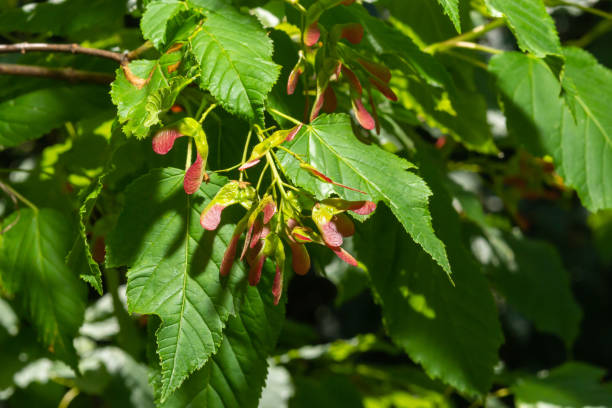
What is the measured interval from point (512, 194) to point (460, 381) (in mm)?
769

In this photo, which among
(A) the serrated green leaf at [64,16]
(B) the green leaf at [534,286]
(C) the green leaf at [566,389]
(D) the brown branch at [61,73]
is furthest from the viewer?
(B) the green leaf at [534,286]

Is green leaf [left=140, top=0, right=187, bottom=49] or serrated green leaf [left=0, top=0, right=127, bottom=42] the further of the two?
serrated green leaf [left=0, top=0, right=127, bottom=42]

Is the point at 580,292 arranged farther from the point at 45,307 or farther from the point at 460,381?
the point at 45,307

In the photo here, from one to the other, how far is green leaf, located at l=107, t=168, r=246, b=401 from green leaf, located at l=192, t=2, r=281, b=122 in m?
0.09

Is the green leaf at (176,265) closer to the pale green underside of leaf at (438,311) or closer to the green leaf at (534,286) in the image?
the pale green underside of leaf at (438,311)

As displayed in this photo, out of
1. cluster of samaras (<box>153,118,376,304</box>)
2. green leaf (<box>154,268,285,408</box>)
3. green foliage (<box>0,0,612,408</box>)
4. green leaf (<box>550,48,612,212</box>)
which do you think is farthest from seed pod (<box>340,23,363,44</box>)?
green leaf (<box>550,48,612,212</box>)

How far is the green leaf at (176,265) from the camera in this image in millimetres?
461

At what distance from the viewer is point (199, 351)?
18.0 inches

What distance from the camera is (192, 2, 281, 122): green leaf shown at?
43cm

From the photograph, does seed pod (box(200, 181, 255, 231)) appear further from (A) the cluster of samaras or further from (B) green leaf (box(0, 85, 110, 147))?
(B) green leaf (box(0, 85, 110, 147))

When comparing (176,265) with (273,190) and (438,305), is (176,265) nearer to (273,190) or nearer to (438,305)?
(273,190)

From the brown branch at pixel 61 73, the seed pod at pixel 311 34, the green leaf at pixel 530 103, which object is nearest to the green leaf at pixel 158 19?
the seed pod at pixel 311 34

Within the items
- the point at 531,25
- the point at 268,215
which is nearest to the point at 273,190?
the point at 268,215

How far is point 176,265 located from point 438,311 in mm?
389
